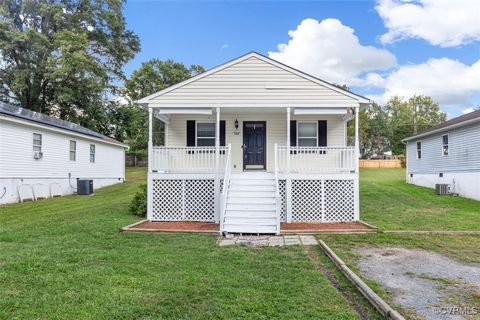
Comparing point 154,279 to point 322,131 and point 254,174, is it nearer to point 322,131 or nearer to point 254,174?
point 254,174

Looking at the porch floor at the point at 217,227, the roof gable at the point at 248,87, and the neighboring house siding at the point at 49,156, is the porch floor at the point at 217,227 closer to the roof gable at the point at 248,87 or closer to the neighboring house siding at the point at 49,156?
the roof gable at the point at 248,87

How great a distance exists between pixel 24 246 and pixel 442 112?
61992 mm

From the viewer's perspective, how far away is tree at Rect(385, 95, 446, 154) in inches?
1965

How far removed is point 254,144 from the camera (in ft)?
42.2

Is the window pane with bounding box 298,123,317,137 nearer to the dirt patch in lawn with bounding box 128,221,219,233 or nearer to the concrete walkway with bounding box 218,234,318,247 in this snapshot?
the dirt patch in lawn with bounding box 128,221,219,233

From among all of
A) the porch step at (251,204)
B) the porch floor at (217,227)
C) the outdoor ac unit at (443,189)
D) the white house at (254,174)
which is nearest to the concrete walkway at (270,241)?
the porch step at (251,204)

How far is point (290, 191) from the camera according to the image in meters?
10.6

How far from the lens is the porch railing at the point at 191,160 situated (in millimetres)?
10938

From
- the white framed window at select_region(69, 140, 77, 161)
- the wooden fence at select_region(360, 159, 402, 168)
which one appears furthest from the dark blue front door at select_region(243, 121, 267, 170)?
the wooden fence at select_region(360, 159, 402, 168)

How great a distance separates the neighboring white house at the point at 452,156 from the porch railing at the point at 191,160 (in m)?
A: 11.0

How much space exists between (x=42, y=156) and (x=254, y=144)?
996 centimetres

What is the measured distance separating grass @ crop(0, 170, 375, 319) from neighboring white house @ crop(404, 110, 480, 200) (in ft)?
40.1

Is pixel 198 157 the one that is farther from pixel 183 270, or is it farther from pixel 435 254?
pixel 435 254

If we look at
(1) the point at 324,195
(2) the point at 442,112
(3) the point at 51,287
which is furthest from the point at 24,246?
(2) the point at 442,112
